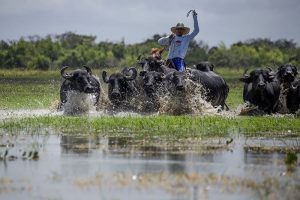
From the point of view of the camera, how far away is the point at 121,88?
23.8 meters

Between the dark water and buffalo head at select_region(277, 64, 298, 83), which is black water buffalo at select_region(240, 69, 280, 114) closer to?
buffalo head at select_region(277, 64, 298, 83)

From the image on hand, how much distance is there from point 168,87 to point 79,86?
6.97ft

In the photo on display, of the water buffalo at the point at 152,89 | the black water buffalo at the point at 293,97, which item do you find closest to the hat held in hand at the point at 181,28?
the water buffalo at the point at 152,89

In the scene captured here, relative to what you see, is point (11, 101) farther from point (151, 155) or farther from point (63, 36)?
point (63, 36)

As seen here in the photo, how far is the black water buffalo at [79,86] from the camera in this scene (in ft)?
75.8

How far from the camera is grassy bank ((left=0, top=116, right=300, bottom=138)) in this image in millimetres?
17750

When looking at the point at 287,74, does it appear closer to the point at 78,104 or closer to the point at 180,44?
the point at 180,44

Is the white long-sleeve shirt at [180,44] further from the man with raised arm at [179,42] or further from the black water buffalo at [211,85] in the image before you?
the black water buffalo at [211,85]

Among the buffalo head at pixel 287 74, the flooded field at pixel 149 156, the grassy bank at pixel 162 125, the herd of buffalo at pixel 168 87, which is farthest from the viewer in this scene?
the buffalo head at pixel 287 74

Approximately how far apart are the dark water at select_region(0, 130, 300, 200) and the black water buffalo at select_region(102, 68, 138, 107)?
21.0 ft

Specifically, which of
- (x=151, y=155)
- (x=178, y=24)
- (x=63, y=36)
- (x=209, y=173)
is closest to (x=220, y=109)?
(x=178, y=24)

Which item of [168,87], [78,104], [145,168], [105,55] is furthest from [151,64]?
[105,55]

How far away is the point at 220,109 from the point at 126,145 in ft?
26.0

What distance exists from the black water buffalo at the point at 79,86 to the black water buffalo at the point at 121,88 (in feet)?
1.07
